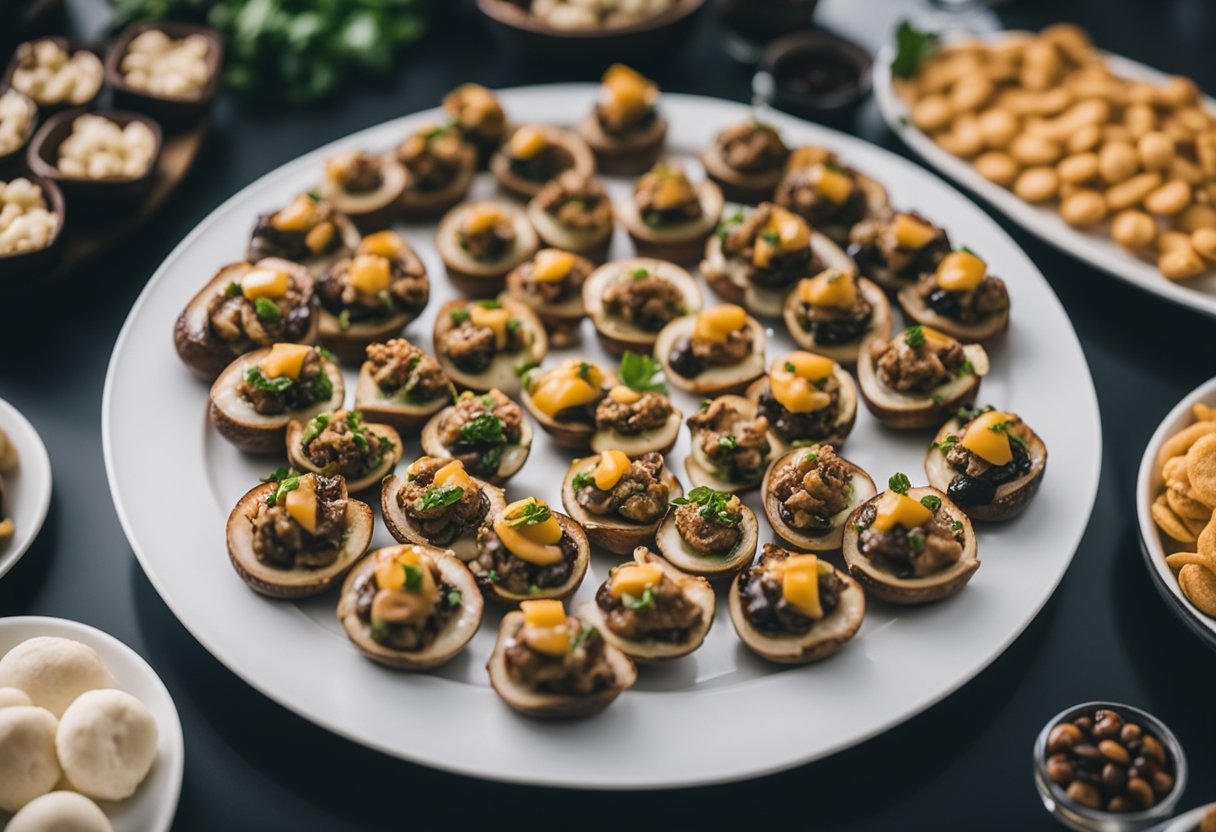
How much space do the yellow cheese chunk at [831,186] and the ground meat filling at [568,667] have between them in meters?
2.91

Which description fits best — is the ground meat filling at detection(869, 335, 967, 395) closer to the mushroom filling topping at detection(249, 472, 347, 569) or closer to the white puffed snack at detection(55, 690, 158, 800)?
the mushroom filling topping at detection(249, 472, 347, 569)

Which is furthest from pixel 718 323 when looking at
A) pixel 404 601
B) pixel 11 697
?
pixel 11 697

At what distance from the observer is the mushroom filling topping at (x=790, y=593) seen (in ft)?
14.6

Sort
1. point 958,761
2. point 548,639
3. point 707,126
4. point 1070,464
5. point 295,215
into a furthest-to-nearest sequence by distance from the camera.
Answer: point 707,126, point 295,215, point 1070,464, point 958,761, point 548,639

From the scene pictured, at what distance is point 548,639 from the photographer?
4.21 m

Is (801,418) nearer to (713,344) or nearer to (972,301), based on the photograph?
(713,344)

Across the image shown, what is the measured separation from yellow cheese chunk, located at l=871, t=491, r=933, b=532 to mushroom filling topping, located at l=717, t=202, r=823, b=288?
1602mm

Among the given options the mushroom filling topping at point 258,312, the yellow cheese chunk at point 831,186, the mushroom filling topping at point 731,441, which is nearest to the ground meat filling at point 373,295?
the mushroom filling topping at point 258,312

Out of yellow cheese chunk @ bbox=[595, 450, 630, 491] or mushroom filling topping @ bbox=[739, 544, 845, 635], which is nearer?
mushroom filling topping @ bbox=[739, 544, 845, 635]

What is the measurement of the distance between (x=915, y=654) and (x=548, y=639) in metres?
1.46

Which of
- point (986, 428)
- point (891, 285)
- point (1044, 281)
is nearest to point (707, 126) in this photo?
point (891, 285)

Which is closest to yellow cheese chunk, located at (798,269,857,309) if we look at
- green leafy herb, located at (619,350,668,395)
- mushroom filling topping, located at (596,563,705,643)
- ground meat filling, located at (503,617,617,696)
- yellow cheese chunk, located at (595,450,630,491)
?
green leafy herb, located at (619,350,668,395)

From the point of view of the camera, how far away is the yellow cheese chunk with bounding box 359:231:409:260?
18.9 feet

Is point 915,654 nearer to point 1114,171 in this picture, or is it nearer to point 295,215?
point 1114,171
